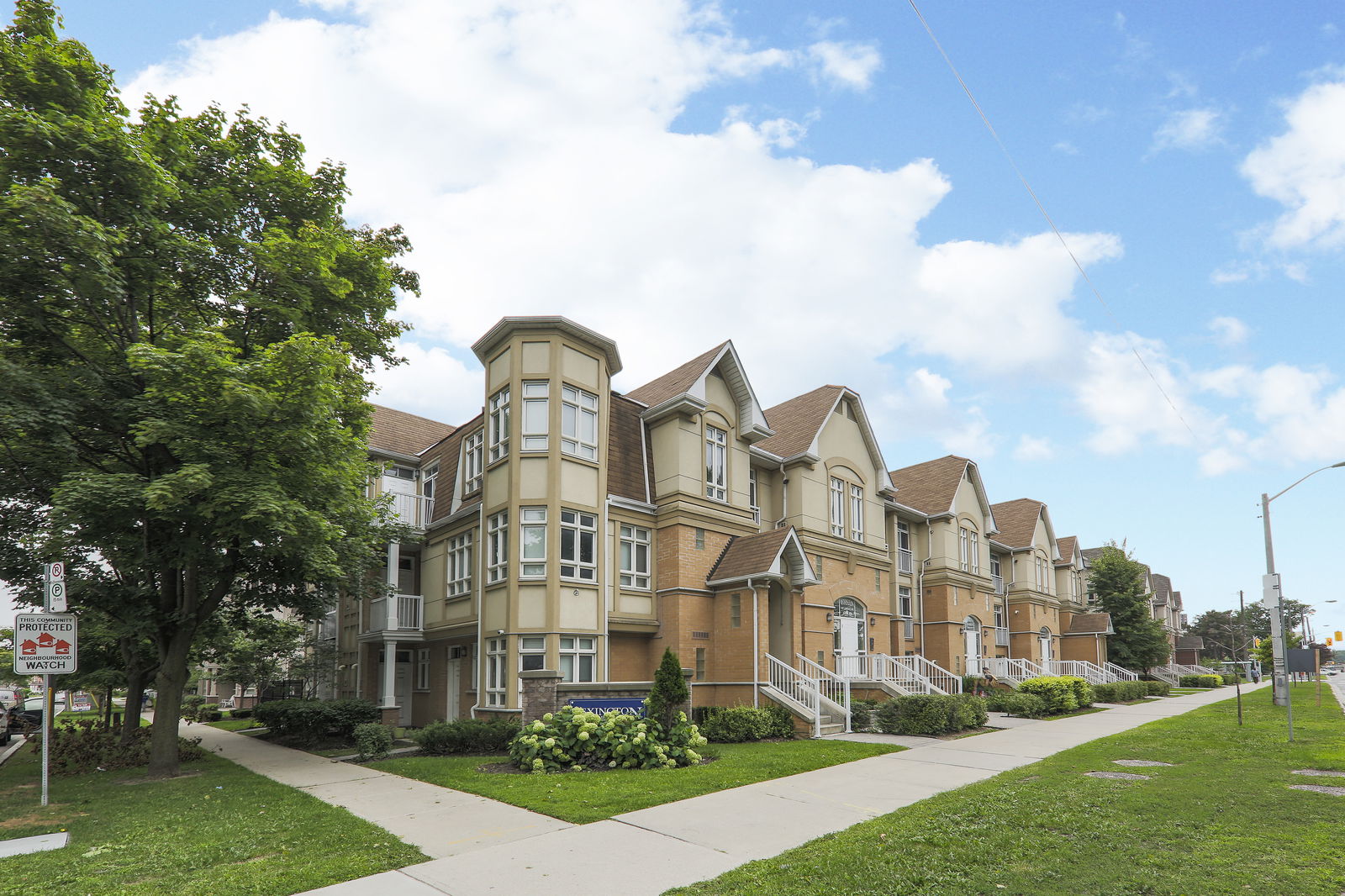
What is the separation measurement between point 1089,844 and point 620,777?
7.64 metres

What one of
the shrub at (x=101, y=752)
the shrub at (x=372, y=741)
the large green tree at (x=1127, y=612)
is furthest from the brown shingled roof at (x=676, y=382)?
the large green tree at (x=1127, y=612)

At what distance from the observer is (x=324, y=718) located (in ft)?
71.6

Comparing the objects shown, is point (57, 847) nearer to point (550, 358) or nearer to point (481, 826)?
point (481, 826)

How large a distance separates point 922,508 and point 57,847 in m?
32.4

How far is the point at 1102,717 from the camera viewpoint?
83.9ft

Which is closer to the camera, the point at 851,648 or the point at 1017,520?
the point at 851,648

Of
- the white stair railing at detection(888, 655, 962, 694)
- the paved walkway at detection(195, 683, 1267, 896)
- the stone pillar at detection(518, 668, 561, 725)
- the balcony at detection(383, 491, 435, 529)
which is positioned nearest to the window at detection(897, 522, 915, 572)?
the white stair railing at detection(888, 655, 962, 694)

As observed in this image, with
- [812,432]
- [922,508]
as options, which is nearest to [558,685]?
[812,432]

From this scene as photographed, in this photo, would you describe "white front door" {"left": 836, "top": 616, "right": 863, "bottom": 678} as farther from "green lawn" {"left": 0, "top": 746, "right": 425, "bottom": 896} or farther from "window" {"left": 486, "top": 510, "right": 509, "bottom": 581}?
"green lawn" {"left": 0, "top": 746, "right": 425, "bottom": 896}

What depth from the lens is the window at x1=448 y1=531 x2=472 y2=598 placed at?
2292 cm

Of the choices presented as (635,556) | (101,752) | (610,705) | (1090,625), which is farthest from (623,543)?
(1090,625)

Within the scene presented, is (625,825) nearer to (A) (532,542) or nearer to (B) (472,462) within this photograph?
(A) (532,542)

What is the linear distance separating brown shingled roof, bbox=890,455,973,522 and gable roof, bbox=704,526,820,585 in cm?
1463

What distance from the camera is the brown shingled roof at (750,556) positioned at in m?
21.5
